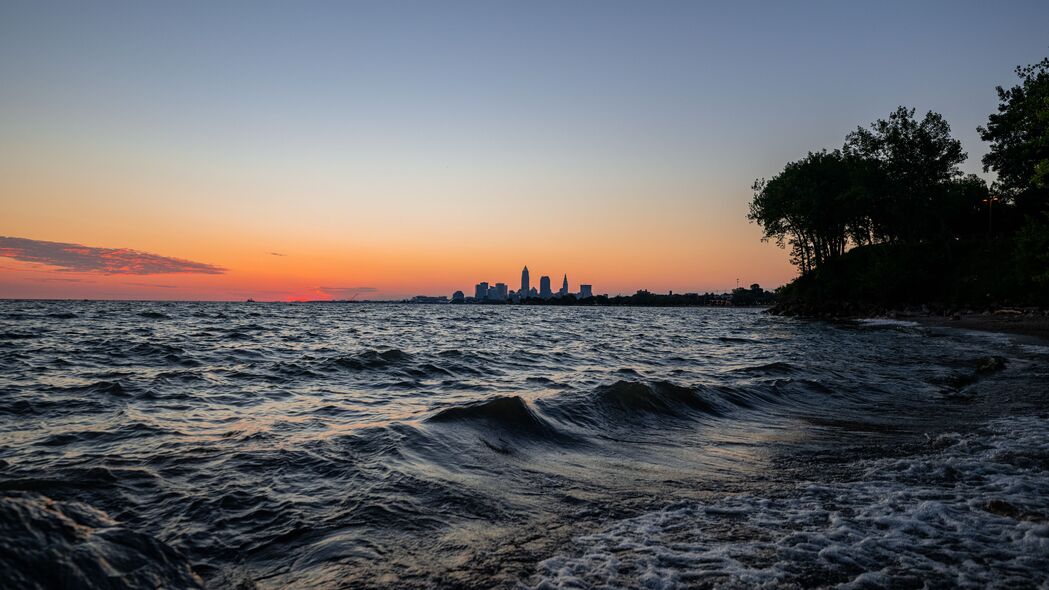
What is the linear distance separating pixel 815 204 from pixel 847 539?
6539cm

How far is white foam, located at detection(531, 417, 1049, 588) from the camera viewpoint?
3199 mm

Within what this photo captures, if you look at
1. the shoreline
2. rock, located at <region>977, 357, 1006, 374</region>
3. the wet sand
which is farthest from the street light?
rock, located at <region>977, 357, 1006, 374</region>

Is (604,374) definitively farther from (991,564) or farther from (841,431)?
(991,564)

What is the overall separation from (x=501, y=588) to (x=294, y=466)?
3.41 metres

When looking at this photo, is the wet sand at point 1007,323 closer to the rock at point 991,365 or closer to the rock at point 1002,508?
the rock at point 991,365

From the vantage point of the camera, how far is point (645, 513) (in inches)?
177

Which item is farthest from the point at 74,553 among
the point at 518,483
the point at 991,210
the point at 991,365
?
the point at 991,210

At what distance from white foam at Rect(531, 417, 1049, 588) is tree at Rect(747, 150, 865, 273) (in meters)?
58.7

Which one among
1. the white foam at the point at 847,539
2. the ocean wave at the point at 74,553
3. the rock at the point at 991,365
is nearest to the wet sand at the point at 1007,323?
the rock at the point at 991,365

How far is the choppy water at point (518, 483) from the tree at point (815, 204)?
55.0 metres

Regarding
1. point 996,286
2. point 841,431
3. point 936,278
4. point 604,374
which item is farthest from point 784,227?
point 841,431

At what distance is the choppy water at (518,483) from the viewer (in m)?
3.37

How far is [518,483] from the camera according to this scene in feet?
17.9

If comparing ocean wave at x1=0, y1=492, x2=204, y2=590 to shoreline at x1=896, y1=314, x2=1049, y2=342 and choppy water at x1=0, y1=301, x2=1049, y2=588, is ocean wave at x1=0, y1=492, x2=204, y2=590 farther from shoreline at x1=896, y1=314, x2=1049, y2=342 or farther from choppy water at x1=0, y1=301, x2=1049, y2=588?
shoreline at x1=896, y1=314, x2=1049, y2=342
